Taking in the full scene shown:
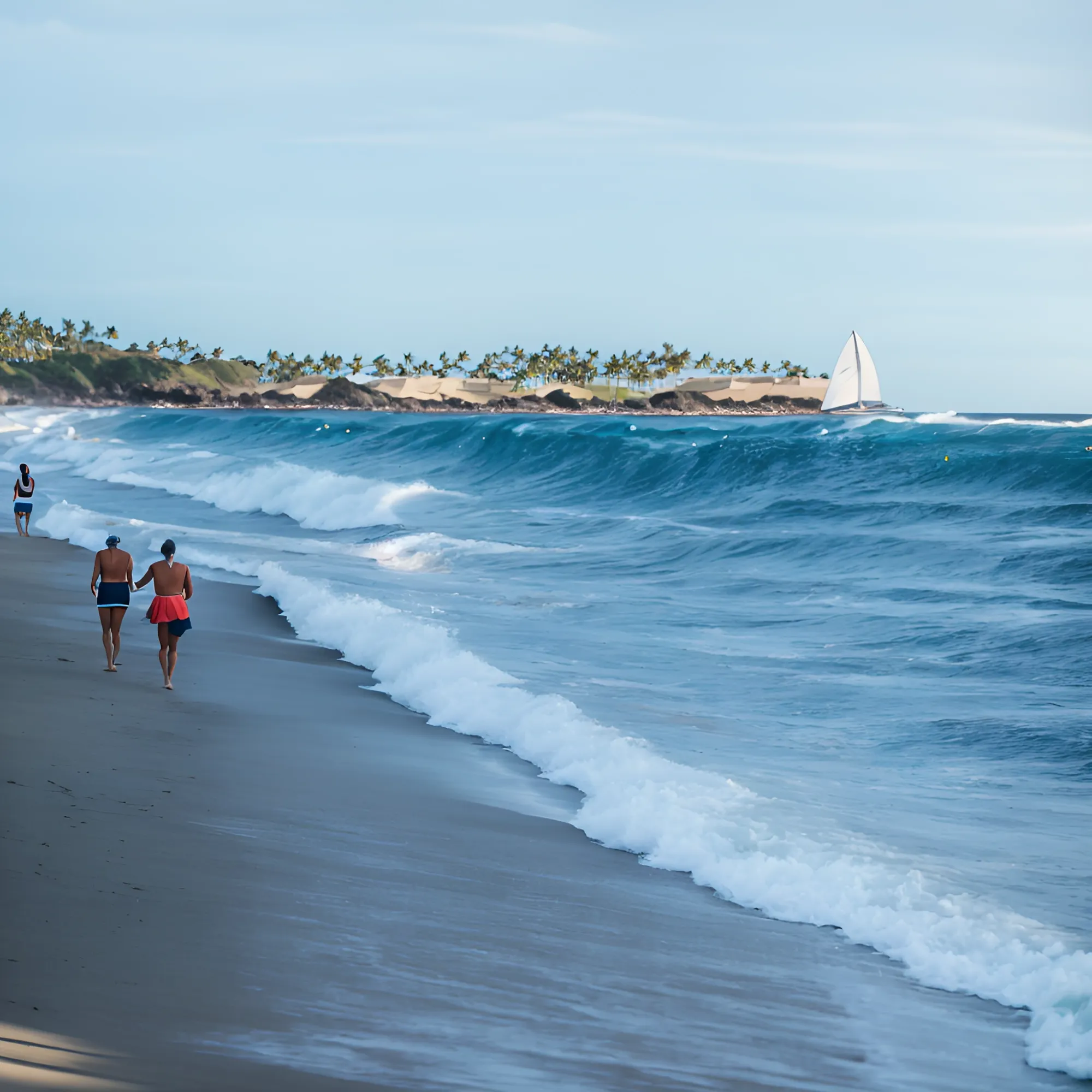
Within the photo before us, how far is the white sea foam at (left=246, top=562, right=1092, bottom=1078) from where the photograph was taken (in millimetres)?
5523

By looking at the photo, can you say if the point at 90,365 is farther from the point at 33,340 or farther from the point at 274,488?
the point at 274,488

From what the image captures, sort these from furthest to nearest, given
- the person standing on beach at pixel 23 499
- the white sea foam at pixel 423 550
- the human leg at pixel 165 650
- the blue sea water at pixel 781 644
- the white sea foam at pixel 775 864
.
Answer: the person standing on beach at pixel 23 499 < the white sea foam at pixel 423 550 < the human leg at pixel 165 650 < the blue sea water at pixel 781 644 < the white sea foam at pixel 775 864

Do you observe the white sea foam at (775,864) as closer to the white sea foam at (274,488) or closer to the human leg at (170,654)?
the human leg at (170,654)

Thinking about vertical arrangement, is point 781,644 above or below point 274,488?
below

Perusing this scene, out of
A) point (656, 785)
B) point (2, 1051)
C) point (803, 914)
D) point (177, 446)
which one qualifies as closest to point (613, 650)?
point (656, 785)

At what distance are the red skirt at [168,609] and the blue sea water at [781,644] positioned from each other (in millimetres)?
2153

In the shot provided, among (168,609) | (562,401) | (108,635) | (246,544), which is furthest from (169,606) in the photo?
(562,401)

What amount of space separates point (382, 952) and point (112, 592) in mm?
7161

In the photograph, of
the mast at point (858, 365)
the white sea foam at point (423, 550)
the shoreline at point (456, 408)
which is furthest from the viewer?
the shoreline at point (456, 408)

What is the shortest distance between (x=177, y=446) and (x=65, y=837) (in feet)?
182

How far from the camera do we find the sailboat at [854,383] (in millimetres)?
76062

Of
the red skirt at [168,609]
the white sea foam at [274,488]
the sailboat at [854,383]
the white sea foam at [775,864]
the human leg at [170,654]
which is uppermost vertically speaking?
the sailboat at [854,383]

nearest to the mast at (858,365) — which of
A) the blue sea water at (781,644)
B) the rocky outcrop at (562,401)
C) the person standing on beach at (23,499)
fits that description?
the blue sea water at (781,644)

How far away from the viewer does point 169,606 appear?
11008 mm
